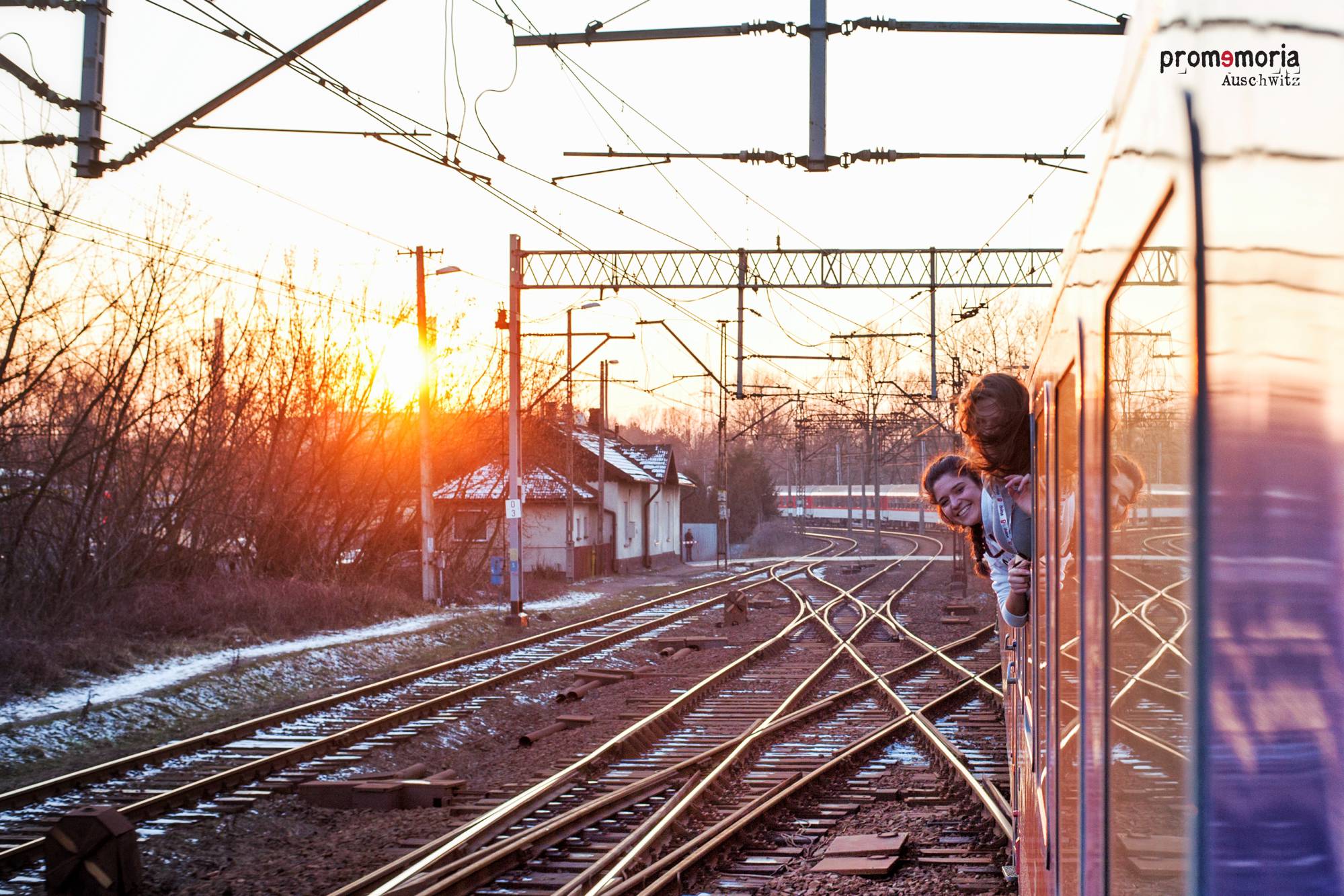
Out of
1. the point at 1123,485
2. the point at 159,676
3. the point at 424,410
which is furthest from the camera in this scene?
the point at 424,410

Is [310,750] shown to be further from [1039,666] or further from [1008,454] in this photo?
[1039,666]

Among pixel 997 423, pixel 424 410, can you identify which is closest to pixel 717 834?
pixel 997 423

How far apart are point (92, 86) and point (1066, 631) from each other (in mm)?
8477

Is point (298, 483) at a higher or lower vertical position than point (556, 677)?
higher

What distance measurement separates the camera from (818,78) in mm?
10391

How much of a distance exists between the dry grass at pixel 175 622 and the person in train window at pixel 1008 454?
1261 centimetres

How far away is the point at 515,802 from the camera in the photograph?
29.6 ft

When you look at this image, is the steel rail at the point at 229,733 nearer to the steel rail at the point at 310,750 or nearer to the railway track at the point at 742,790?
the steel rail at the point at 310,750

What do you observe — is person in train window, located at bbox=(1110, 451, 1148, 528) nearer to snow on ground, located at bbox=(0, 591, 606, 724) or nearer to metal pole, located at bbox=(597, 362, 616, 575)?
snow on ground, located at bbox=(0, 591, 606, 724)

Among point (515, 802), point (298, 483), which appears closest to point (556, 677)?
point (515, 802)

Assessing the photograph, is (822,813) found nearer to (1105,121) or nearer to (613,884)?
(613,884)

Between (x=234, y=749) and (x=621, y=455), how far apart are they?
4418 centimetres

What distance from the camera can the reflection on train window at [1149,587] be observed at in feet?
4.44

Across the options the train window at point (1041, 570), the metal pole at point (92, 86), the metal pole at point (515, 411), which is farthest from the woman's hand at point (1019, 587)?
the metal pole at point (515, 411)
